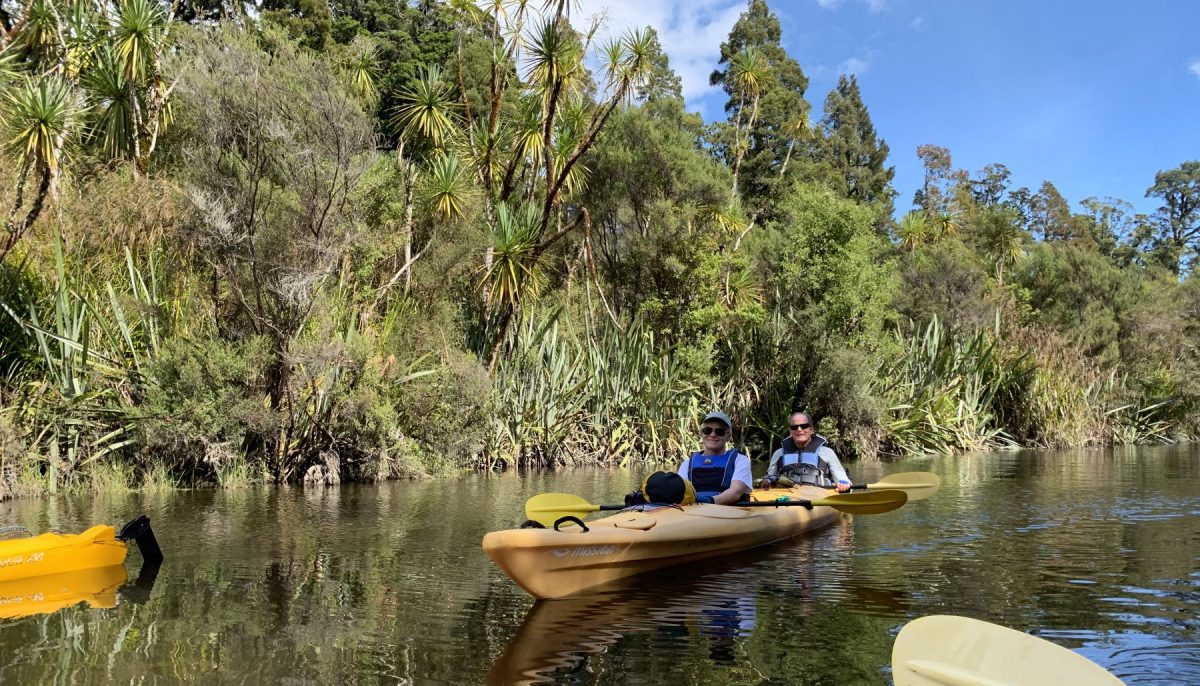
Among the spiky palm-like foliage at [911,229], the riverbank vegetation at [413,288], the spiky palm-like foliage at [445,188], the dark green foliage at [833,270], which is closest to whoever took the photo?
the riverbank vegetation at [413,288]

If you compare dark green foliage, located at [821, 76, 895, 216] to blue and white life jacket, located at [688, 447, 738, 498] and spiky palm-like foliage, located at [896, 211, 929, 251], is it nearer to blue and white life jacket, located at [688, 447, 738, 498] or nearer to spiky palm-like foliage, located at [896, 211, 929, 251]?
spiky palm-like foliage, located at [896, 211, 929, 251]

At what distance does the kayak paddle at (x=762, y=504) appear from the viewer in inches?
312

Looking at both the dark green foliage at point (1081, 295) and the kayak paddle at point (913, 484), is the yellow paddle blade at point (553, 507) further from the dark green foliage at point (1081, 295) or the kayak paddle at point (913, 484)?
the dark green foliage at point (1081, 295)

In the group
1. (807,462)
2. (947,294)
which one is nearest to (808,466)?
(807,462)

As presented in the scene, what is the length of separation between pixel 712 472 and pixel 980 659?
4805 mm

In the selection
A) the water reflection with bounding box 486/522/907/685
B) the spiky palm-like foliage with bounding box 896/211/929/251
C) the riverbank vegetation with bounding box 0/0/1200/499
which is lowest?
the water reflection with bounding box 486/522/907/685

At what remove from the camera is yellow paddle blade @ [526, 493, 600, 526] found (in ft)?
26.0

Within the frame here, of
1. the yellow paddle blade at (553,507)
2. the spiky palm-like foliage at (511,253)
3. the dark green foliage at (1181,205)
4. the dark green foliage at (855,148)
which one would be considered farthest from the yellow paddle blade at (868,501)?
the dark green foliage at (1181,205)

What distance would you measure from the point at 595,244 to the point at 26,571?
17626mm

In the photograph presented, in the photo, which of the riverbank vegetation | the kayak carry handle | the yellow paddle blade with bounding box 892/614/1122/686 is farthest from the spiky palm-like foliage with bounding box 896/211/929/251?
the yellow paddle blade with bounding box 892/614/1122/686

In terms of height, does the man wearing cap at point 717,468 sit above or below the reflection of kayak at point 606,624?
above

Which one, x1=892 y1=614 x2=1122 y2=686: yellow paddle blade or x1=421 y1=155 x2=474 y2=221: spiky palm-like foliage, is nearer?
x1=892 y1=614 x2=1122 y2=686: yellow paddle blade

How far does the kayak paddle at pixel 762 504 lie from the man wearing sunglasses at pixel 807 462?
1.41 meters

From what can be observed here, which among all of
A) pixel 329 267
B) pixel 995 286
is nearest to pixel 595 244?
pixel 329 267
